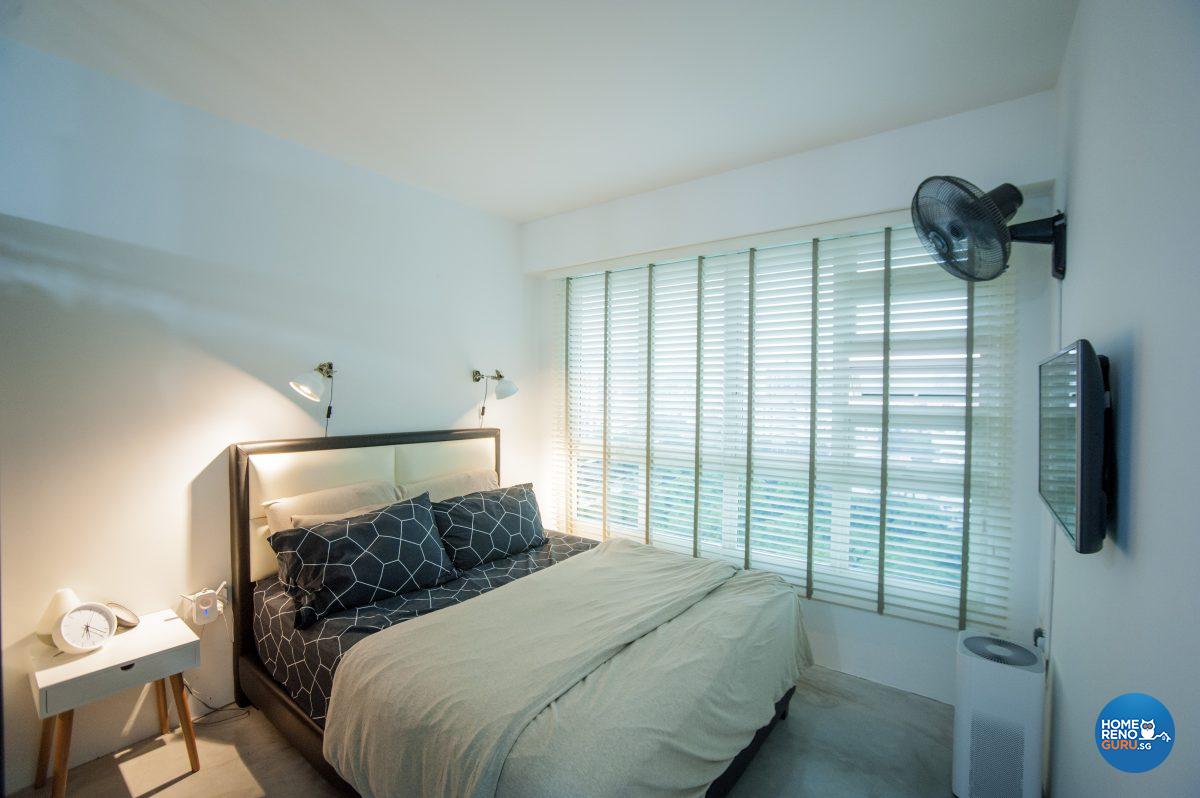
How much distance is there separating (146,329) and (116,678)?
142cm

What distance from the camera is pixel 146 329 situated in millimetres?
2639

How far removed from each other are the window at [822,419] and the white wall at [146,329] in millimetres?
1637

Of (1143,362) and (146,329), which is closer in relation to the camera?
(1143,362)

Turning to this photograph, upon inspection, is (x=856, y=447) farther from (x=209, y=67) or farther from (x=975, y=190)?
(x=209, y=67)

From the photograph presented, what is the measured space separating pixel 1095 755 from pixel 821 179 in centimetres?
261

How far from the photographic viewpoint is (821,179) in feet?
10.3

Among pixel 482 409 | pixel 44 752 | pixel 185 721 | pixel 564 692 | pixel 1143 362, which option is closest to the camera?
pixel 1143 362

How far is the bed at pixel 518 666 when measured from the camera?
67.9 inches

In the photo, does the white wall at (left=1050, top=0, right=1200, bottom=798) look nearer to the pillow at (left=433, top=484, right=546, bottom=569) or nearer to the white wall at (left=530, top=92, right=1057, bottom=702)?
the white wall at (left=530, top=92, right=1057, bottom=702)

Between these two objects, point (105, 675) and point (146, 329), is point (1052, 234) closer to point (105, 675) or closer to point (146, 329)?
point (146, 329)

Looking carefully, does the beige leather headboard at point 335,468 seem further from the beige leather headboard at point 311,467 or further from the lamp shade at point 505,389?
the lamp shade at point 505,389

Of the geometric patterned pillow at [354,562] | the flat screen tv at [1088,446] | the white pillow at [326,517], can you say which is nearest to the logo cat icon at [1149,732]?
the flat screen tv at [1088,446]

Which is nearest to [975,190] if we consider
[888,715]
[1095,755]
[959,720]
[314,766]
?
[1095,755]

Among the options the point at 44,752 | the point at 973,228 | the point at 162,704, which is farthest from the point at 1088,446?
A: the point at 44,752
